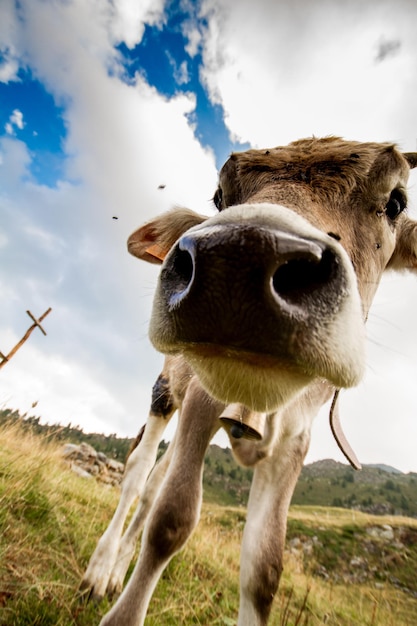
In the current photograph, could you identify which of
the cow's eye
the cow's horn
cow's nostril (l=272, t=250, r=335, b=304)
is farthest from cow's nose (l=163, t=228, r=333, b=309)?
the cow's horn

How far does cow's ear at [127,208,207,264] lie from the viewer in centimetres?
312

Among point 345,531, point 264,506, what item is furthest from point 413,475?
point 264,506

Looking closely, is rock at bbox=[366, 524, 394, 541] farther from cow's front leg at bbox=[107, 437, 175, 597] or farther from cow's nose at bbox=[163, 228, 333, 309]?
cow's nose at bbox=[163, 228, 333, 309]

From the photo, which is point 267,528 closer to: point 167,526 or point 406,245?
point 167,526

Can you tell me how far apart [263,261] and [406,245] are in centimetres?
288

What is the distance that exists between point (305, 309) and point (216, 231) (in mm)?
319

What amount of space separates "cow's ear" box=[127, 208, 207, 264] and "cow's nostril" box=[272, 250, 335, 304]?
219 cm

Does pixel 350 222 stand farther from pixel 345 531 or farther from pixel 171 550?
pixel 345 531

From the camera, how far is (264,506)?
2.76m

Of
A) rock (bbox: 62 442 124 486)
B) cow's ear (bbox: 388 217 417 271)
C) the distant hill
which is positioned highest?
cow's ear (bbox: 388 217 417 271)

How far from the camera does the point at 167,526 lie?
2432 millimetres

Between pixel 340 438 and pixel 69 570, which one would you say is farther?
pixel 69 570

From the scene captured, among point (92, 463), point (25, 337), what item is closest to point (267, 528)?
point (25, 337)

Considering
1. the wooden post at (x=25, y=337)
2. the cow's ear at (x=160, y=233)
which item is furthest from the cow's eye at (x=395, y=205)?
the wooden post at (x=25, y=337)
